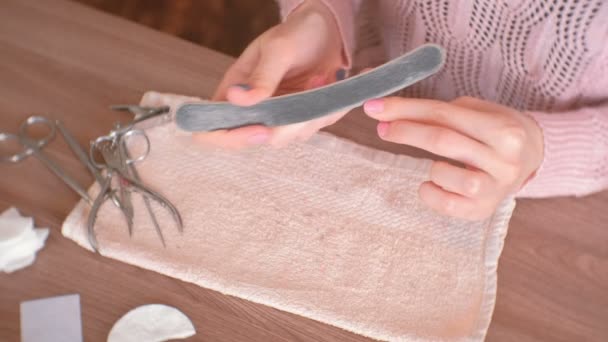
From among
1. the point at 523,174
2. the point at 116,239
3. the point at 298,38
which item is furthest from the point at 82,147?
the point at 523,174

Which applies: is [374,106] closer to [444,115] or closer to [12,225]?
[444,115]

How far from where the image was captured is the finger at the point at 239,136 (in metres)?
0.39

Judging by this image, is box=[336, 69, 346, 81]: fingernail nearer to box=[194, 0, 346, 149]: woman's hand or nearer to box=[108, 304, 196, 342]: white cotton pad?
box=[194, 0, 346, 149]: woman's hand

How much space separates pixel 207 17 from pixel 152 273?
92 cm

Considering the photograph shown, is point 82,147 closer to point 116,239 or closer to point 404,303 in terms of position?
point 116,239

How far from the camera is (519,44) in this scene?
50cm

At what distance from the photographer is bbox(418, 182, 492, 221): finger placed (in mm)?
404

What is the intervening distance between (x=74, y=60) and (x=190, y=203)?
0.73 ft

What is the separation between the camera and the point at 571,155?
45 cm

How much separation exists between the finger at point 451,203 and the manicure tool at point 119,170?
207 millimetres

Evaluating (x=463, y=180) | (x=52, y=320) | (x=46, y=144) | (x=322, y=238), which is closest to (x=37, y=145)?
(x=46, y=144)

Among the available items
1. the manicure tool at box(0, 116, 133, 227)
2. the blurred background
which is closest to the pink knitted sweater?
the manicure tool at box(0, 116, 133, 227)

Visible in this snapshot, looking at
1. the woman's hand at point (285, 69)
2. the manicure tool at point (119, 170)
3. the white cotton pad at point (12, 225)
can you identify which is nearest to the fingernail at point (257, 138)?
the woman's hand at point (285, 69)

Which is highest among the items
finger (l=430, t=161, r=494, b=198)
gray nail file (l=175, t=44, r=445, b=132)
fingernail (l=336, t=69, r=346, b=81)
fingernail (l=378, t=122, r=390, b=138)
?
gray nail file (l=175, t=44, r=445, b=132)
